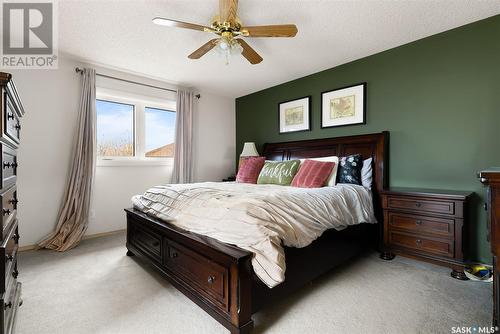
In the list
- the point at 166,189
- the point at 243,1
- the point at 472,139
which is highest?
the point at 243,1

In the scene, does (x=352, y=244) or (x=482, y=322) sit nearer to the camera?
(x=482, y=322)

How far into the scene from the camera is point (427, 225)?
238 centimetres

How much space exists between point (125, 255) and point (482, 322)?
10.4 feet

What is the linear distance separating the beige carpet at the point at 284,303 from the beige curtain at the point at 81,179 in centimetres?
69

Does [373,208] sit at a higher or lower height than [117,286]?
higher

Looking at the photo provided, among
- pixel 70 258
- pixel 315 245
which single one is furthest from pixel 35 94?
pixel 315 245

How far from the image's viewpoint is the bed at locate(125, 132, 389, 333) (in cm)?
149

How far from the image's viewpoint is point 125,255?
2.79m

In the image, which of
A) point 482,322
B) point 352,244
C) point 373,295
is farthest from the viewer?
point 352,244

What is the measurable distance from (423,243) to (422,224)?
0.19 metres

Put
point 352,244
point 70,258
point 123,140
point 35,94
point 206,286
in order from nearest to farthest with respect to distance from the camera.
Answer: point 206,286 < point 352,244 < point 70,258 < point 35,94 < point 123,140

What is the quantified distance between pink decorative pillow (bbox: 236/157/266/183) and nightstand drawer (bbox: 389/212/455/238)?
170 cm

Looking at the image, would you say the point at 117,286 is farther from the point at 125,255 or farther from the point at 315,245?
the point at 315,245

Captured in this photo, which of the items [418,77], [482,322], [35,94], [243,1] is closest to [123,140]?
[35,94]
